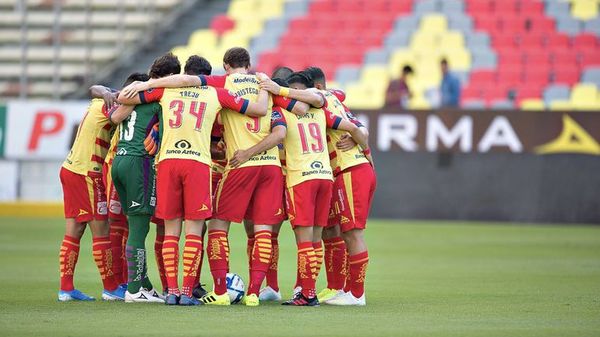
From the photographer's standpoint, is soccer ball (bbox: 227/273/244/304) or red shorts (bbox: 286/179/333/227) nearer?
red shorts (bbox: 286/179/333/227)

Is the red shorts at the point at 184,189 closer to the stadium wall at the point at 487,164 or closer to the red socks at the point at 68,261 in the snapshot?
the red socks at the point at 68,261

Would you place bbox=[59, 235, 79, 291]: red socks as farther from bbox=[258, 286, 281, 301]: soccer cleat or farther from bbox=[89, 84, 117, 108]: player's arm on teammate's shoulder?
bbox=[258, 286, 281, 301]: soccer cleat

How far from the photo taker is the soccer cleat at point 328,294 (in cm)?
1085

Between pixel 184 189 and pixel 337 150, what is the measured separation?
1556 mm

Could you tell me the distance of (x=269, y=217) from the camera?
1037 centimetres

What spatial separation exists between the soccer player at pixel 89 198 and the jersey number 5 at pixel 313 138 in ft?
5.53

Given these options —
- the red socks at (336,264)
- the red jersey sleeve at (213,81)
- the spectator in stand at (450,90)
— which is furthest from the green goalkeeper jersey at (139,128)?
the spectator in stand at (450,90)

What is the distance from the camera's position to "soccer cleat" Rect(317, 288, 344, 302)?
1085 centimetres

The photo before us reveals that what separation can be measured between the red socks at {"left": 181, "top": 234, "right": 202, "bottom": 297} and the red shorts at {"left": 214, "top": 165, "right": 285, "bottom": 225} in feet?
1.04

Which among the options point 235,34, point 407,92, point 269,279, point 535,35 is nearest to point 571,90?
point 535,35

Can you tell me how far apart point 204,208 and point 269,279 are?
128 centimetres

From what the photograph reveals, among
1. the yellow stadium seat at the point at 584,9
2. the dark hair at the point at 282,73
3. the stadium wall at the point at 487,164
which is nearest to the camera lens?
the dark hair at the point at 282,73

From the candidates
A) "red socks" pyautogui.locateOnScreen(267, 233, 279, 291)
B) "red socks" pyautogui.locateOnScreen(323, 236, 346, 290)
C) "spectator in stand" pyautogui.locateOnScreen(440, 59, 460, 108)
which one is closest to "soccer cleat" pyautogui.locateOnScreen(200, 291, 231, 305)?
"red socks" pyautogui.locateOnScreen(267, 233, 279, 291)

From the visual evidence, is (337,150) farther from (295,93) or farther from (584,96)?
(584,96)
